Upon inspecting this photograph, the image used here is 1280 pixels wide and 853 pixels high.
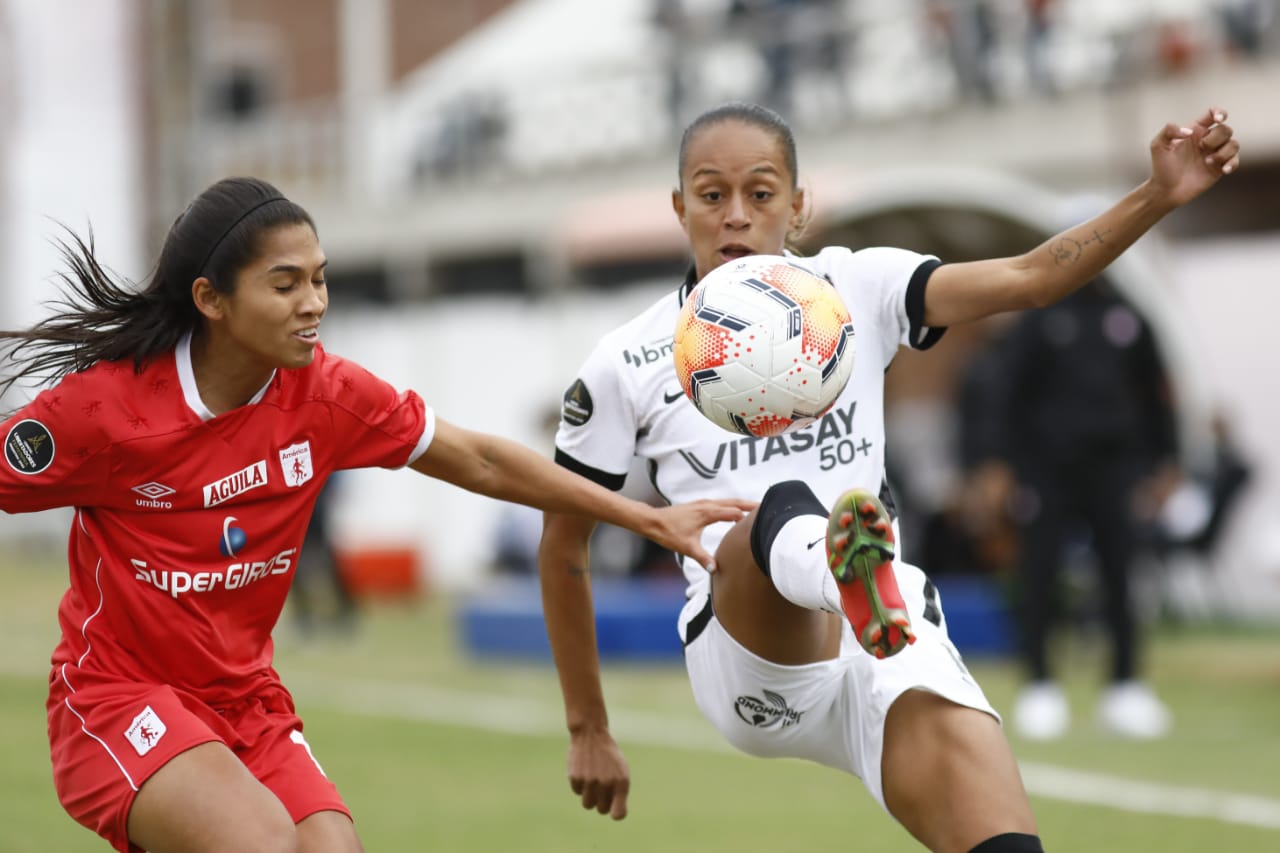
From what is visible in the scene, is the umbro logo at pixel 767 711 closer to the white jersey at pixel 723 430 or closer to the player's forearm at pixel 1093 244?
the white jersey at pixel 723 430

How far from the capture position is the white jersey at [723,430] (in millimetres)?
4652

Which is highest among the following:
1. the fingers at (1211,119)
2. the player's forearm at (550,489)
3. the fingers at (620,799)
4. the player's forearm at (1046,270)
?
the fingers at (1211,119)

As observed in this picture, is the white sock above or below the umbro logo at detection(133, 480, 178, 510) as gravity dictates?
below

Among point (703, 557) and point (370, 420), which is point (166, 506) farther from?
point (703, 557)

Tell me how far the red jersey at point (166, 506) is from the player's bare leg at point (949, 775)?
1.52 m

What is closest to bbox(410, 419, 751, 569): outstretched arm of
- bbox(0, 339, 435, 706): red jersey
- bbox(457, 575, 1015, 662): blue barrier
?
bbox(0, 339, 435, 706): red jersey

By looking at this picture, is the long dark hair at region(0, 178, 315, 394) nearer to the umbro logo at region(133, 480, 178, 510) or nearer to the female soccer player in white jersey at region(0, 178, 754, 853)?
the female soccer player in white jersey at region(0, 178, 754, 853)

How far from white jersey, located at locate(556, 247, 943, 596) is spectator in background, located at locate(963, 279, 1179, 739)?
16.0 feet

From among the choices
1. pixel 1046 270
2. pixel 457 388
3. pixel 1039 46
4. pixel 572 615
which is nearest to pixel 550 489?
pixel 572 615

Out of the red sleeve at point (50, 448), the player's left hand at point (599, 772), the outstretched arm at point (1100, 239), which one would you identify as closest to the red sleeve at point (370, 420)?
the red sleeve at point (50, 448)

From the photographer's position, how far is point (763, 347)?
4277mm

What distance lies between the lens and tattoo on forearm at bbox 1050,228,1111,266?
4.21 m

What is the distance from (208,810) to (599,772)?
3.97ft

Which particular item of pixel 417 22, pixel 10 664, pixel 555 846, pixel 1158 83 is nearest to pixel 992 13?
pixel 1158 83
